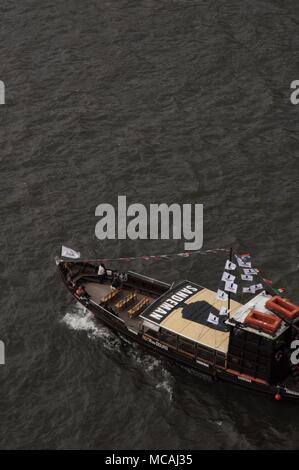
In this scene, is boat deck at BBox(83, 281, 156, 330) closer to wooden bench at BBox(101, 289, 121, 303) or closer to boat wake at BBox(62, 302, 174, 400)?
wooden bench at BBox(101, 289, 121, 303)

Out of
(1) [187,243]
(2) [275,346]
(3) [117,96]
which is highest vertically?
(3) [117,96]

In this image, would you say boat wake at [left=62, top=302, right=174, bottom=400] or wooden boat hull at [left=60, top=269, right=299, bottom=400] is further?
boat wake at [left=62, top=302, right=174, bottom=400]

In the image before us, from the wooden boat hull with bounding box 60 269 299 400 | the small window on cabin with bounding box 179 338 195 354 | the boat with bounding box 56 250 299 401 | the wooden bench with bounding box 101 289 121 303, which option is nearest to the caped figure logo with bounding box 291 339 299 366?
the boat with bounding box 56 250 299 401

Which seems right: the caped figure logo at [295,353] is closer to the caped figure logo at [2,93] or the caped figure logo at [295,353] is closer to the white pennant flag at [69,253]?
the white pennant flag at [69,253]

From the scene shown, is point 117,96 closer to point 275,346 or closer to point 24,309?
point 24,309

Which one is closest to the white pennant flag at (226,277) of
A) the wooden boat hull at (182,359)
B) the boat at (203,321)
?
the boat at (203,321)

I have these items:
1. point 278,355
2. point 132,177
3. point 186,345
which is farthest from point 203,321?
point 132,177
